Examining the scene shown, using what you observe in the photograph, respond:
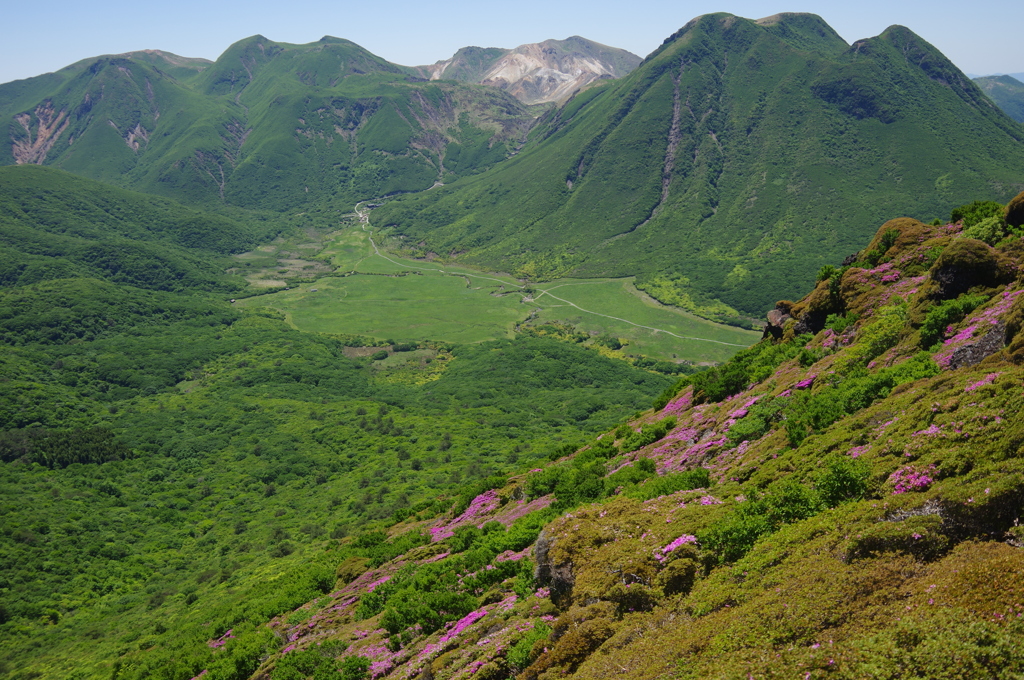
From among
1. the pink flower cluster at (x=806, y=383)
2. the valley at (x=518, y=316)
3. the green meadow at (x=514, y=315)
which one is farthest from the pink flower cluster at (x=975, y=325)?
the green meadow at (x=514, y=315)

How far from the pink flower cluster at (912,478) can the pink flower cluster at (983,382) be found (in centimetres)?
351

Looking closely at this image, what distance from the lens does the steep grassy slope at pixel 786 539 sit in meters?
10.6

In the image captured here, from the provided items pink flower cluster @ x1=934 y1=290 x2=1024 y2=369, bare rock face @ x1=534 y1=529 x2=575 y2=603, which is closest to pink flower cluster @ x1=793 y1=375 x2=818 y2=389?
pink flower cluster @ x1=934 y1=290 x2=1024 y2=369

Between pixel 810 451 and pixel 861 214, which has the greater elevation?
pixel 861 214

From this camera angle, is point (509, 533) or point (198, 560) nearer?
point (509, 533)

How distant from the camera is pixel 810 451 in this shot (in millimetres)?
19016

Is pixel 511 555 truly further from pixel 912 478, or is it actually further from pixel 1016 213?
pixel 1016 213

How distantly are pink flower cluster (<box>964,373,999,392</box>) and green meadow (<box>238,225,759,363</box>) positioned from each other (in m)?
119

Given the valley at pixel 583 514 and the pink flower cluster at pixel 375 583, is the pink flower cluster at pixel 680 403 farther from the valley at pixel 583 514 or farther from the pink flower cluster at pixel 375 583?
the pink flower cluster at pixel 375 583

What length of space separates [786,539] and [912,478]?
3.45 m

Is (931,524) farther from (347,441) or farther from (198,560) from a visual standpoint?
(347,441)

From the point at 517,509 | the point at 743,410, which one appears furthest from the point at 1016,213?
the point at 517,509

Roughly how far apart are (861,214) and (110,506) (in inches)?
8439

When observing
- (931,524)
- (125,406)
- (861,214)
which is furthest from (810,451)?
(861,214)
